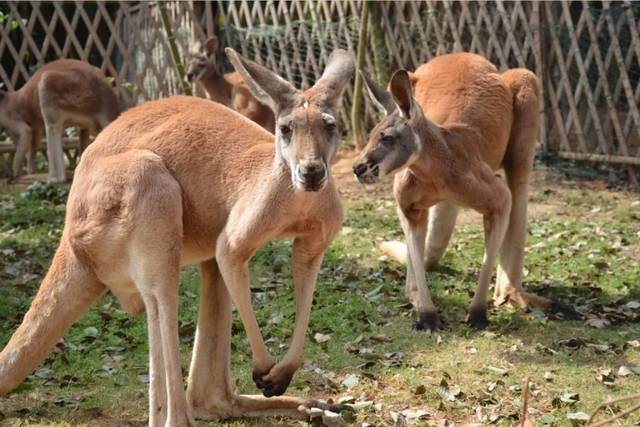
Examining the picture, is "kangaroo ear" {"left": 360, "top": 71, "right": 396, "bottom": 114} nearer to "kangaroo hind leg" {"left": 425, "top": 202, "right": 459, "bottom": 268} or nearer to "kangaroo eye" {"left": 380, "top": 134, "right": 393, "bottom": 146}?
"kangaroo eye" {"left": 380, "top": 134, "right": 393, "bottom": 146}

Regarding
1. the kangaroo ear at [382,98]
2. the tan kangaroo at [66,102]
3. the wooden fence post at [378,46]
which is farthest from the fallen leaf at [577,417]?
the wooden fence post at [378,46]

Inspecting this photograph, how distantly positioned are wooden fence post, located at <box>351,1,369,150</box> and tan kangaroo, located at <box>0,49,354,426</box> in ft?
25.0

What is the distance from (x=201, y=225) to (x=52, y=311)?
809mm

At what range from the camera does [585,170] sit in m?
11.1

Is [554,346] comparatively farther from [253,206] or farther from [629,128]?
[629,128]

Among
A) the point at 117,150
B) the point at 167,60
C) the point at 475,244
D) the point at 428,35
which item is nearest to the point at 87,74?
the point at 167,60

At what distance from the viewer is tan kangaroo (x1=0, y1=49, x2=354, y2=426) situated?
4.11m

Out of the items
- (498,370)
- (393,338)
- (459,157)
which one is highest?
(459,157)

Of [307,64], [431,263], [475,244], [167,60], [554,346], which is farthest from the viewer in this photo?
[167,60]

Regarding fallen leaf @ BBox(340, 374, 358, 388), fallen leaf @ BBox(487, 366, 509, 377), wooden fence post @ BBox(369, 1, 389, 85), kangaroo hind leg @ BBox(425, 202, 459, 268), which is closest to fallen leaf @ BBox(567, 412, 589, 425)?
fallen leaf @ BBox(487, 366, 509, 377)

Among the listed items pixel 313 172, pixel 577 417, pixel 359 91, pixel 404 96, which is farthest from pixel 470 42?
pixel 313 172

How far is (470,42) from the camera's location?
12.2m

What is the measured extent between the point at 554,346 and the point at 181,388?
106 inches

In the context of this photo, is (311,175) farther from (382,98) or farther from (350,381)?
(382,98)
